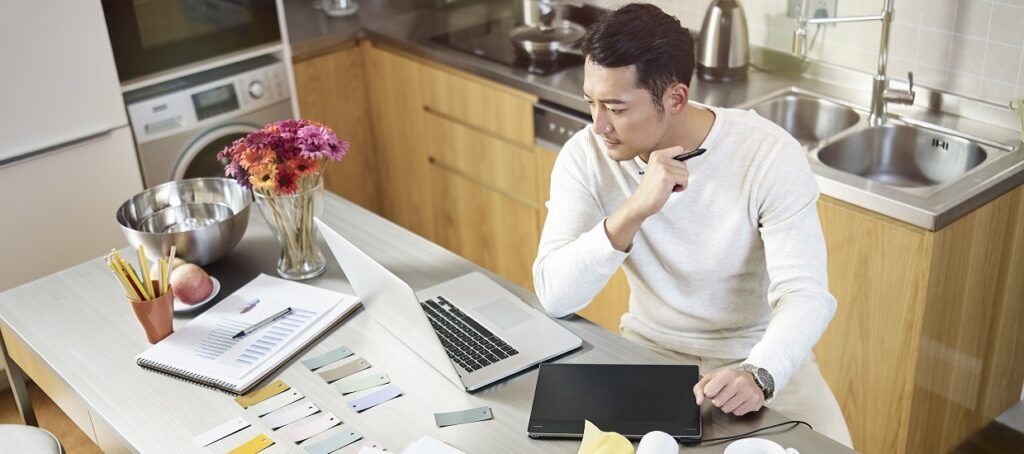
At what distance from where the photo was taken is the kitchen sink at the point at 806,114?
2.76 meters

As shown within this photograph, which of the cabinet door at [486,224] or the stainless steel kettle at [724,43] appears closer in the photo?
the stainless steel kettle at [724,43]

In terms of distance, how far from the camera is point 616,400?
1604 millimetres

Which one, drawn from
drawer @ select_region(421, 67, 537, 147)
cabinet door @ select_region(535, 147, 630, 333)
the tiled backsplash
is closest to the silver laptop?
cabinet door @ select_region(535, 147, 630, 333)

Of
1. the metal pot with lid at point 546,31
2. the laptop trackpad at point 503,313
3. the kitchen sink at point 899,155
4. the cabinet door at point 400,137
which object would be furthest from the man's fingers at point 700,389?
the cabinet door at point 400,137

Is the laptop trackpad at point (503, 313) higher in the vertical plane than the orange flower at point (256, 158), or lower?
lower

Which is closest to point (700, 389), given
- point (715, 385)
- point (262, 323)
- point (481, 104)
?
point (715, 385)

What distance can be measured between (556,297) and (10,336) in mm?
1083

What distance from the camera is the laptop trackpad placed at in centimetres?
187

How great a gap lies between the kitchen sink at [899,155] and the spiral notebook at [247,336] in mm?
1315

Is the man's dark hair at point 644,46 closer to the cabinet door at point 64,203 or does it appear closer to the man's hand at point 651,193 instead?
the man's hand at point 651,193

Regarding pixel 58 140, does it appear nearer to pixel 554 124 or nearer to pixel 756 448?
pixel 554 124

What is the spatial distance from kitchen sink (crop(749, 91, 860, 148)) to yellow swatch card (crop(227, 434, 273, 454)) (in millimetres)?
1647

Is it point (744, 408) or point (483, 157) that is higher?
point (744, 408)

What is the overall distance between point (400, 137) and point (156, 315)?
187 cm
